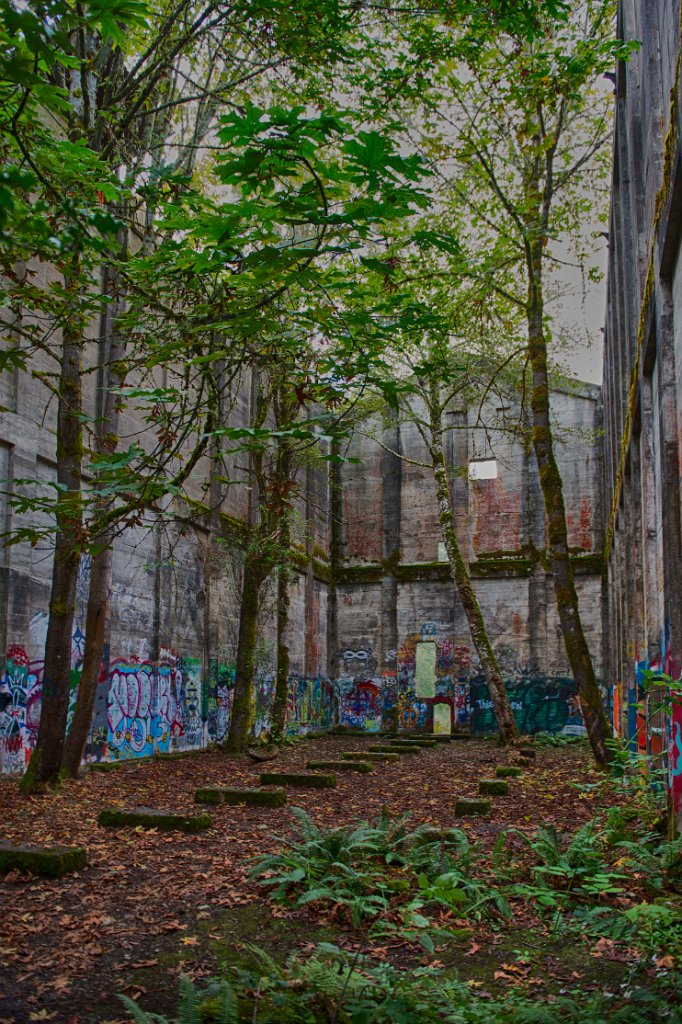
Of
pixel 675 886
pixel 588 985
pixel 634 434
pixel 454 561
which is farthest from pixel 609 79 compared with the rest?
pixel 588 985

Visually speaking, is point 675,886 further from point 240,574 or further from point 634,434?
point 240,574

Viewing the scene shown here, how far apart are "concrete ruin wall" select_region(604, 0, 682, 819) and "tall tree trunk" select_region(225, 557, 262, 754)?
7.95 metres

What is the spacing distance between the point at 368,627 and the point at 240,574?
9.14 m

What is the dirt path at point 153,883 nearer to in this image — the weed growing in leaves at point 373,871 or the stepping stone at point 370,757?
the weed growing in leaves at point 373,871

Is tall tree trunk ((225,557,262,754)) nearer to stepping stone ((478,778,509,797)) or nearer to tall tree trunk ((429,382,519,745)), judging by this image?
tall tree trunk ((429,382,519,745))

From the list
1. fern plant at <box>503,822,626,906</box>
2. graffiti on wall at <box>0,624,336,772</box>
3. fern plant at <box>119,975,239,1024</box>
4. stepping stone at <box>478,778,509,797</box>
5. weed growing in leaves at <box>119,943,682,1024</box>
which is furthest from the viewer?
graffiti on wall at <box>0,624,336,772</box>

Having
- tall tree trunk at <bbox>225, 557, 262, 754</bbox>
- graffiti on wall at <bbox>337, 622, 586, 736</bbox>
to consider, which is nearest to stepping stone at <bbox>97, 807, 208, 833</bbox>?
tall tree trunk at <bbox>225, 557, 262, 754</bbox>

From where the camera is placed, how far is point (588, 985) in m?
4.73

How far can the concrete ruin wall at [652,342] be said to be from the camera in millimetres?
7891

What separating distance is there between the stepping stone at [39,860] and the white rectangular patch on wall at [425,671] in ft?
76.0

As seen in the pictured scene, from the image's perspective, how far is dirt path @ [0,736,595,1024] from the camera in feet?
16.1

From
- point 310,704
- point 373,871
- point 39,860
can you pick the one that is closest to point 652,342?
point 373,871

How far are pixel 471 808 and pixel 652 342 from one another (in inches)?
241

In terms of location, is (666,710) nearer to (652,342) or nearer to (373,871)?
(373,871)
